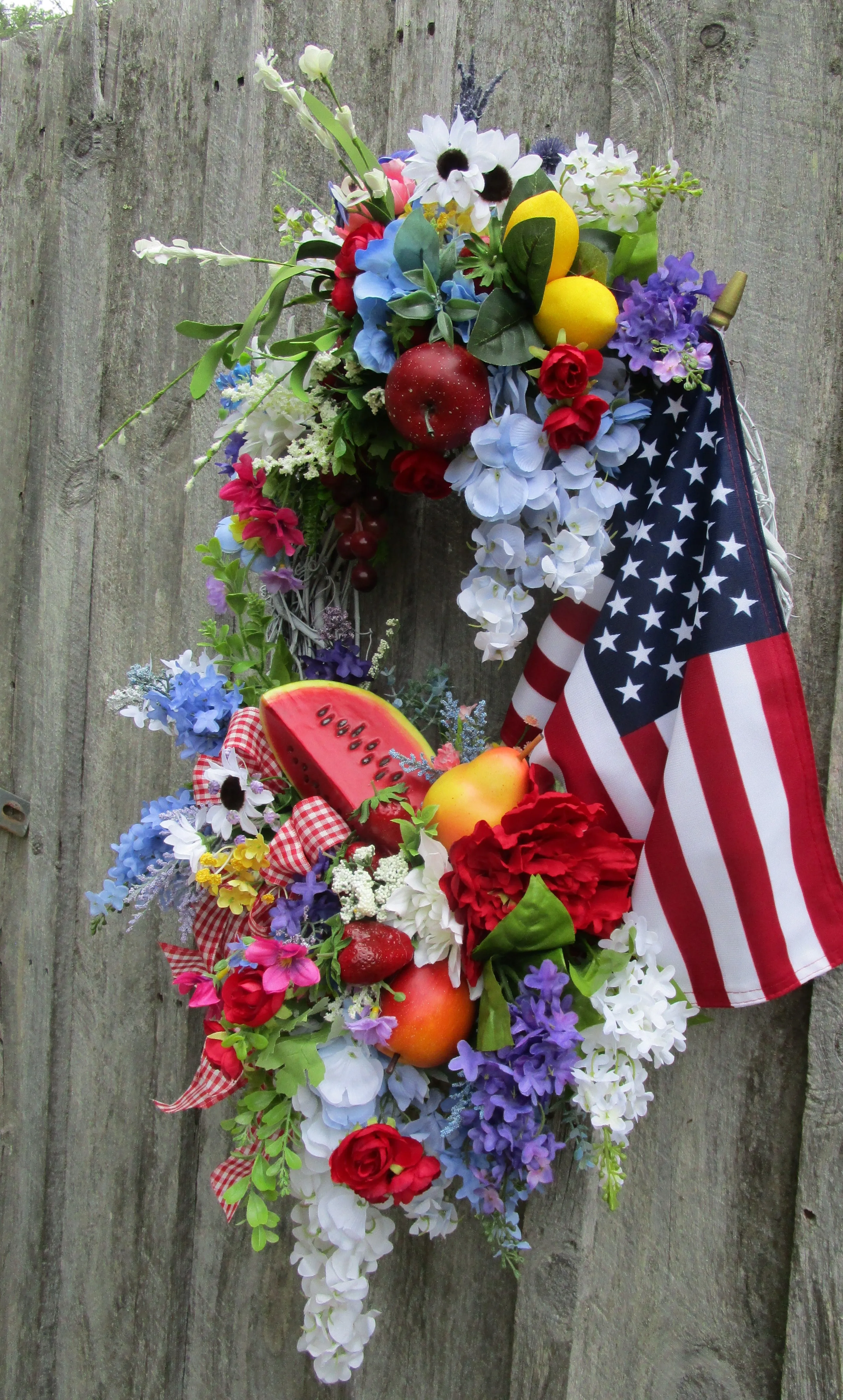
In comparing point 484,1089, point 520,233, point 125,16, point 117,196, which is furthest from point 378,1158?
point 125,16

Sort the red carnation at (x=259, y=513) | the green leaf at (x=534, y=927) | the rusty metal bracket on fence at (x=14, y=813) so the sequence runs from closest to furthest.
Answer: the green leaf at (x=534, y=927) < the red carnation at (x=259, y=513) < the rusty metal bracket on fence at (x=14, y=813)

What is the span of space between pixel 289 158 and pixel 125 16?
46 centimetres

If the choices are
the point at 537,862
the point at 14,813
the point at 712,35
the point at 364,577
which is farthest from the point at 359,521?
the point at 14,813

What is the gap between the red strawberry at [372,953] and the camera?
0.88 meters

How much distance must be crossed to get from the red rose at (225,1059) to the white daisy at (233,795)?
0.23 metres

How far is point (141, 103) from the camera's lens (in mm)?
1443

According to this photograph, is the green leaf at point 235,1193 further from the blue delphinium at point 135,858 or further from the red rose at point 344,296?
the red rose at point 344,296

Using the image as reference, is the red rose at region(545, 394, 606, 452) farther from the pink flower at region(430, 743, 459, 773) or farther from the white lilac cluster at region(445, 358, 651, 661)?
the pink flower at region(430, 743, 459, 773)

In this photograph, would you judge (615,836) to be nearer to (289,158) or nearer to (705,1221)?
(705,1221)

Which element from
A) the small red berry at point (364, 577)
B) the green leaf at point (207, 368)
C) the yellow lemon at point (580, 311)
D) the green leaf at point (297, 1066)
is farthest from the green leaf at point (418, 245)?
the green leaf at point (297, 1066)

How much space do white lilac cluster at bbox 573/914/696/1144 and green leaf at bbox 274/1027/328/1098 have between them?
267 mm

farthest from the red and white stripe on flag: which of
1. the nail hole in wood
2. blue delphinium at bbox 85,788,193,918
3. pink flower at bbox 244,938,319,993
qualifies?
the nail hole in wood

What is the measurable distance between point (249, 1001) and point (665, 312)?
0.82 metres

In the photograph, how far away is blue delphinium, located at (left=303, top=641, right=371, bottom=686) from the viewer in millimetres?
1063
